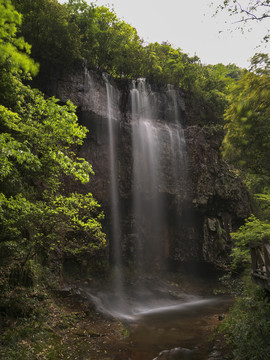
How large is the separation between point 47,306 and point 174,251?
12.2 metres

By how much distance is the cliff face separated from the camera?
17250 millimetres

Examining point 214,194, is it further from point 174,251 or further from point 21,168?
point 21,168

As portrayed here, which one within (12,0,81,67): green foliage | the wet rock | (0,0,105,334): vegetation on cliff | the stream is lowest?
the stream

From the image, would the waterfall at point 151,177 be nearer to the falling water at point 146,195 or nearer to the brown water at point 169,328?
the falling water at point 146,195

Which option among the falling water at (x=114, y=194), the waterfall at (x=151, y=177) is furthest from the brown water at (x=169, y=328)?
the waterfall at (x=151, y=177)

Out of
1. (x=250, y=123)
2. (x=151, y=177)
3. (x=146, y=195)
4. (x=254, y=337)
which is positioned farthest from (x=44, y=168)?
(x=151, y=177)

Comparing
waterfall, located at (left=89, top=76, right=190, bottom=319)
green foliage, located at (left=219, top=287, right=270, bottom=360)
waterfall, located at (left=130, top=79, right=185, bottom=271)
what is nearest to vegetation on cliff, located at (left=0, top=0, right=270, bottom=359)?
green foliage, located at (left=219, top=287, right=270, bottom=360)

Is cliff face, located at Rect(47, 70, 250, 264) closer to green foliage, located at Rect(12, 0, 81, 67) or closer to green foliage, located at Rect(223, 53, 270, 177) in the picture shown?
green foliage, located at Rect(12, 0, 81, 67)

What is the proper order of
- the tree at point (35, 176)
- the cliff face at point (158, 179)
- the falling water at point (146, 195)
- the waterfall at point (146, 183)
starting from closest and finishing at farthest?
the tree at point (35, 176), the cliff face at point (158, 179), the waterfall at point (146, 183), the falling water at point (146, 195)

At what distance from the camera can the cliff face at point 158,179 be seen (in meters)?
17.2

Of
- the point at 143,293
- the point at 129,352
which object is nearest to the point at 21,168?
the point at 129,352

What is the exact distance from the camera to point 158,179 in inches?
741

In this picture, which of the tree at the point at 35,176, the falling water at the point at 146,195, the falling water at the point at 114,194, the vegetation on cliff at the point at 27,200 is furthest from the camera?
the falling water at the point at 146,195

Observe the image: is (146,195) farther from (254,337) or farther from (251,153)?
(254,337)
